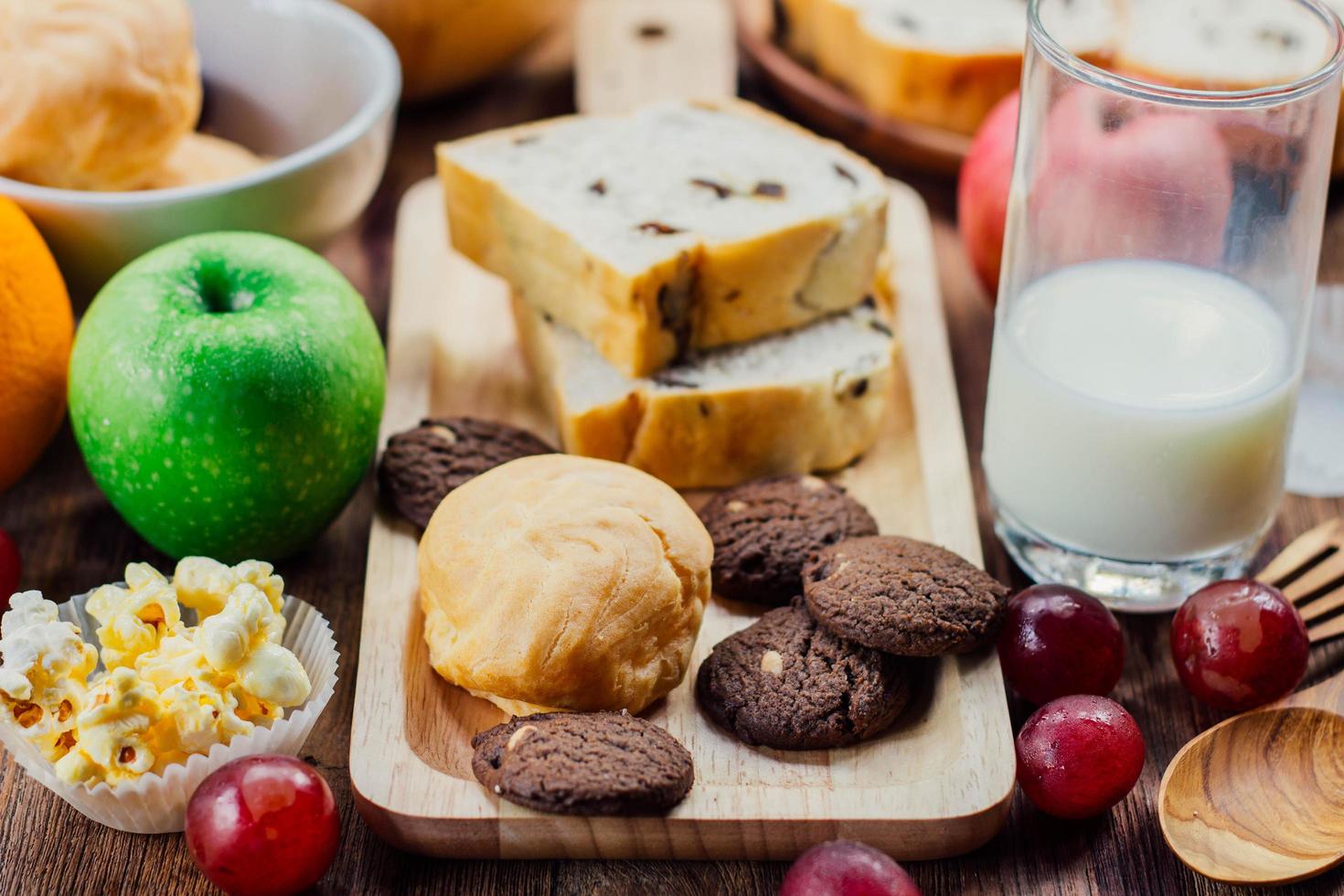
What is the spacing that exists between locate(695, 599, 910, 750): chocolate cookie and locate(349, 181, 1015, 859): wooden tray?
0.08 feet

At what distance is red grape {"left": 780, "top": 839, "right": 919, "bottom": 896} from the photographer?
3.32ft

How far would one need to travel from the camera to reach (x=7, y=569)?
1.31 meters

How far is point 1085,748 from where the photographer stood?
3.72 feet

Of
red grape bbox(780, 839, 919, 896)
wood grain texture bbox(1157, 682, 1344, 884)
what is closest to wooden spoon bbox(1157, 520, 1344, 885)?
wood grain texture bbox(1157, 682, 1344, 884)

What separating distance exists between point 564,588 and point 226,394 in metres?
0.36

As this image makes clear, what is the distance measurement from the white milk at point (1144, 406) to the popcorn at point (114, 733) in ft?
2.59

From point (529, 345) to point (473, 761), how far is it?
2.04 feet

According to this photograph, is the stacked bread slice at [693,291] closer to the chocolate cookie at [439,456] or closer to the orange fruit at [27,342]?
the chocolate cookie at [439,456]

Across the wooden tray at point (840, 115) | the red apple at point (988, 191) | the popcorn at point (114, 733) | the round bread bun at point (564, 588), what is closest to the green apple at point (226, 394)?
the round bread bun at point (564, 588)

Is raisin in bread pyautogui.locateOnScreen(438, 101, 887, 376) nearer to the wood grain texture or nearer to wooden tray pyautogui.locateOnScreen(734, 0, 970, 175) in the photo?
wooden tray pyautogui.locateOnScreen(734, 0, 970, 175)

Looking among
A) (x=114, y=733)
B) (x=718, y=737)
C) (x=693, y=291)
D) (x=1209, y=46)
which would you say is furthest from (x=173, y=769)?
(x=1209, y=46)

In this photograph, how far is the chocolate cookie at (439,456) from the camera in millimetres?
1378

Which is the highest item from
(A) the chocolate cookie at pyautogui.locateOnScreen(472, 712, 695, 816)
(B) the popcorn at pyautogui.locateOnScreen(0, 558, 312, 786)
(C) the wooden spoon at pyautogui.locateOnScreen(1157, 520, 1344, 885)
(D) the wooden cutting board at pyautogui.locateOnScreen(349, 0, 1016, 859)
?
(B) the popcorn at pyautogui.locateOnScreen(0, 558, 312, 786)

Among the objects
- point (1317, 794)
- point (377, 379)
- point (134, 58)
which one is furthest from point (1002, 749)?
point (134, 58)
